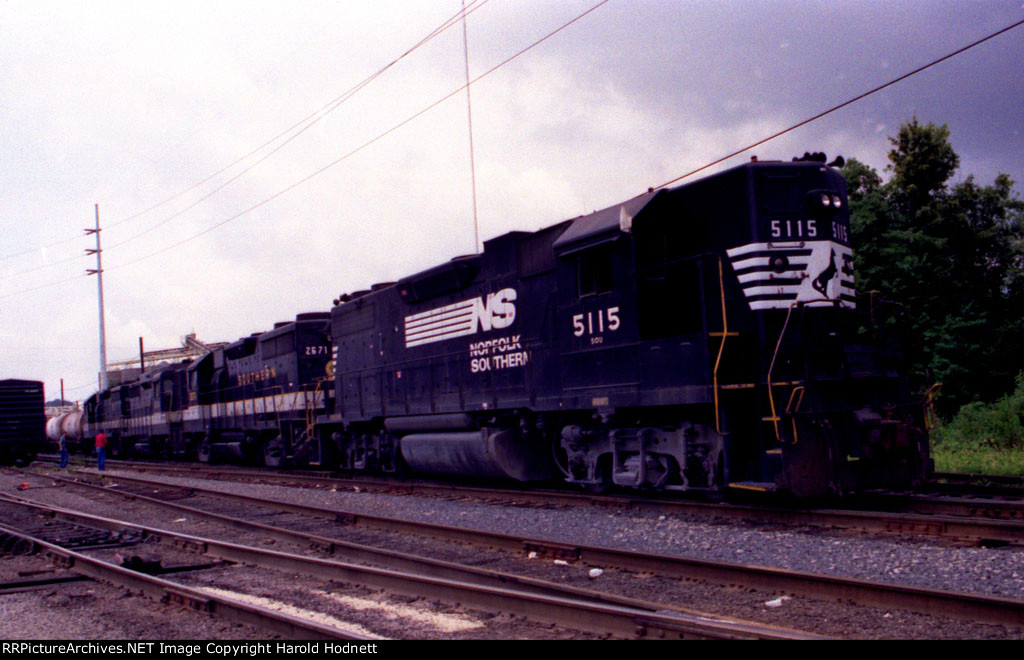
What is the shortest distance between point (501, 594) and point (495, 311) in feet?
23.6

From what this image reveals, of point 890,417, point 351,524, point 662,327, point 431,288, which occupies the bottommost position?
point 351,524

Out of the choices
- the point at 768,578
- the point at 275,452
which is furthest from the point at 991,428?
the point at 275,452

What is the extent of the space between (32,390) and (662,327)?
27033 millimetres

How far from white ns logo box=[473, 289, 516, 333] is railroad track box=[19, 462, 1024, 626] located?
3.84 metres

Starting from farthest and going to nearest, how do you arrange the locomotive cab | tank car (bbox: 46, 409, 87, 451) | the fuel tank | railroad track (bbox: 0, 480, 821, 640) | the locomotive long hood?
tank car (bbox: 46, 409, 87, 451), the fuel tank, the locomotive long hood, the locomotive cab, railroad track (bbox: 0, 480, 821, 640)

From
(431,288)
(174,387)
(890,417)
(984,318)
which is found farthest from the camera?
(174,387)

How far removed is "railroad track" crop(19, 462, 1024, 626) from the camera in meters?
4.61

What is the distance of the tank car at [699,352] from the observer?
8.26m

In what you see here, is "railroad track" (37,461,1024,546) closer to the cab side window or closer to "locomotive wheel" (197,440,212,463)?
the cab side window

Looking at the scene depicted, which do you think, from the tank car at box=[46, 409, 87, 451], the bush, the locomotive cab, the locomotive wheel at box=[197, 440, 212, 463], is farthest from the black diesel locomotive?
the tank car at box=[46, 409, 87, 451]

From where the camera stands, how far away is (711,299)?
9078 millimetres
